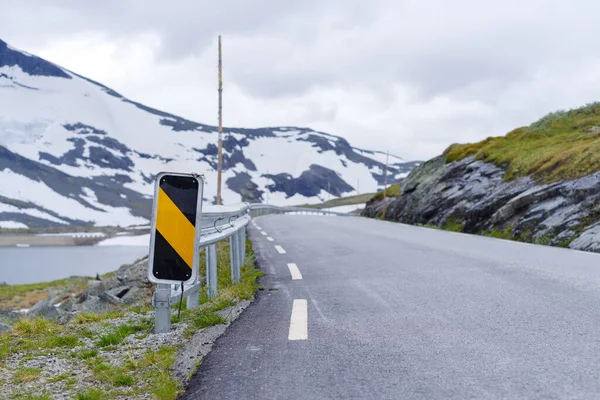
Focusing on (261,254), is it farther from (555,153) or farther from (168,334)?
(555,153)

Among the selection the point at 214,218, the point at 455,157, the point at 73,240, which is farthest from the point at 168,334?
the point at 73,240

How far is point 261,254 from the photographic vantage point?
1180 cm

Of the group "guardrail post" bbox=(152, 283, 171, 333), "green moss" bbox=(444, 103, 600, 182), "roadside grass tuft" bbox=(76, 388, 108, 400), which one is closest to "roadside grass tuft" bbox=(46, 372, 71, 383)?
"roadside grass tuft" bbox=(76, 388, 108, 400)

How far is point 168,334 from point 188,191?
1.28 metres

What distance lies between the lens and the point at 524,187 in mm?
19969

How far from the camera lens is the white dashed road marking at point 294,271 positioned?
8.09 meters

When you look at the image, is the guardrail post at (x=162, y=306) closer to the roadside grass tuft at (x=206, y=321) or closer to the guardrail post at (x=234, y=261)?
the roadside grass tuft at (x=206, y=321)

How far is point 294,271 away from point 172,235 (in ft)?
13.9

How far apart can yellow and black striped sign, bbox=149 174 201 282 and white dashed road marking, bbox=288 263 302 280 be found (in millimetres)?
3443

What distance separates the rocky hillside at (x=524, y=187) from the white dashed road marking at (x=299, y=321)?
30.9 feet

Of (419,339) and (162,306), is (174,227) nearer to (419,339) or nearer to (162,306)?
(162,306)

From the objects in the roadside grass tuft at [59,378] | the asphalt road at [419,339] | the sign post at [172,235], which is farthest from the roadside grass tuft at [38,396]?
the sign post at [172,235]

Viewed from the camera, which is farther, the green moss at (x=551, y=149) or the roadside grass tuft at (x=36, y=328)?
the green moss at (x=551, y=149)

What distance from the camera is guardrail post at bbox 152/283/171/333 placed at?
15.6 feet
